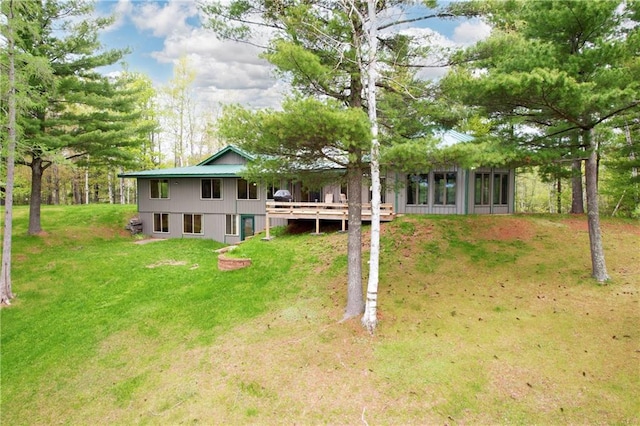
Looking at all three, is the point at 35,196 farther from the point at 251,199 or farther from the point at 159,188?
the point at 251,199

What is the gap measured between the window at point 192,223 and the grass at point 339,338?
6.74 meters

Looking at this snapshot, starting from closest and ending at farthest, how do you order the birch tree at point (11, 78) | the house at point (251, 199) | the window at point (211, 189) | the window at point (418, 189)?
the birch tree at point (11, 78) < the house at point (251, 199) < the window at point (418, 189) < the window at point (211, 189)

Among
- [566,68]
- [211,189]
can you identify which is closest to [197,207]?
[211,189]

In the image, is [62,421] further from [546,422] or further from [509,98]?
[509,98]

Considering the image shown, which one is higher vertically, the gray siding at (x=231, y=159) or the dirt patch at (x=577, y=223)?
the gray siding at (x=231, y=159)

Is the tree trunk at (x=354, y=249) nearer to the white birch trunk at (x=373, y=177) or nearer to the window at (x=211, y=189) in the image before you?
the white birch trunk at (x=373, y=177)

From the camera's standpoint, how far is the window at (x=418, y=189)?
15.2m

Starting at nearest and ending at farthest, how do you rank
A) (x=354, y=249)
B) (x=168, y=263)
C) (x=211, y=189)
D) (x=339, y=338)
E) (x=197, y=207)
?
(x=339, y=338) < (x=354, y=249) < (x=168, y=263) < (x=211, y=189) < (x=197, y=207)

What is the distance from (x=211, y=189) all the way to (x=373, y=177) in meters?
13.6

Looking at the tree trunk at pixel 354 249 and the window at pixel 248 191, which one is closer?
the tree trunk at pixel 354 249

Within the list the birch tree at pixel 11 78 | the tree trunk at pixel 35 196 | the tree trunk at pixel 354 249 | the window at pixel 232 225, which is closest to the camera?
the tree trunk at pixel 354 249

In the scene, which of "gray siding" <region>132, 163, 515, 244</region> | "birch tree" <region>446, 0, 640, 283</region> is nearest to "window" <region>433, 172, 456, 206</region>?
"gray siding" <region>132, 163, 515, 244</region>

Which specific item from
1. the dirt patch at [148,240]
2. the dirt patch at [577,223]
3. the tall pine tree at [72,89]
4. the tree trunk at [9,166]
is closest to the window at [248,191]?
the dirt patch at [148,240]

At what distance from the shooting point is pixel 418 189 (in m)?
15.3
